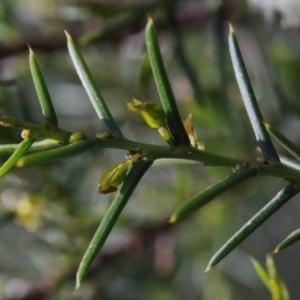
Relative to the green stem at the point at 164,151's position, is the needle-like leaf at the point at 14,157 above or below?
above

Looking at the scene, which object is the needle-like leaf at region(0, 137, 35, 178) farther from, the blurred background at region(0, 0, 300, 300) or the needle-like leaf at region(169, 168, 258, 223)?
the blurred background at region(0, 0, 300, 300)

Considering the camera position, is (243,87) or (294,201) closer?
(243,87)

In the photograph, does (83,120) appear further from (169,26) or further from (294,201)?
(294,201)

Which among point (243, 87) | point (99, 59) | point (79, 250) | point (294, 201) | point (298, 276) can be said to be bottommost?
point (298, 276)

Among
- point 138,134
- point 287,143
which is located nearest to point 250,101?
point 287,143

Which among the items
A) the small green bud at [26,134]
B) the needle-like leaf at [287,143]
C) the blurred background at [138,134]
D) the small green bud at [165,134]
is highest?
the small green bud at [26,134]

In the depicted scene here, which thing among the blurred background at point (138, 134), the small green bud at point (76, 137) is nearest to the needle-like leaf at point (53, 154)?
the small green bud at point (76, 137)

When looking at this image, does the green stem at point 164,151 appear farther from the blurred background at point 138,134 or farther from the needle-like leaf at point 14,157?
the blurred background at point 138,134

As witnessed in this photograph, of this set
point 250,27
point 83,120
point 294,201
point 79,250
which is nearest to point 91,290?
point 79,250
